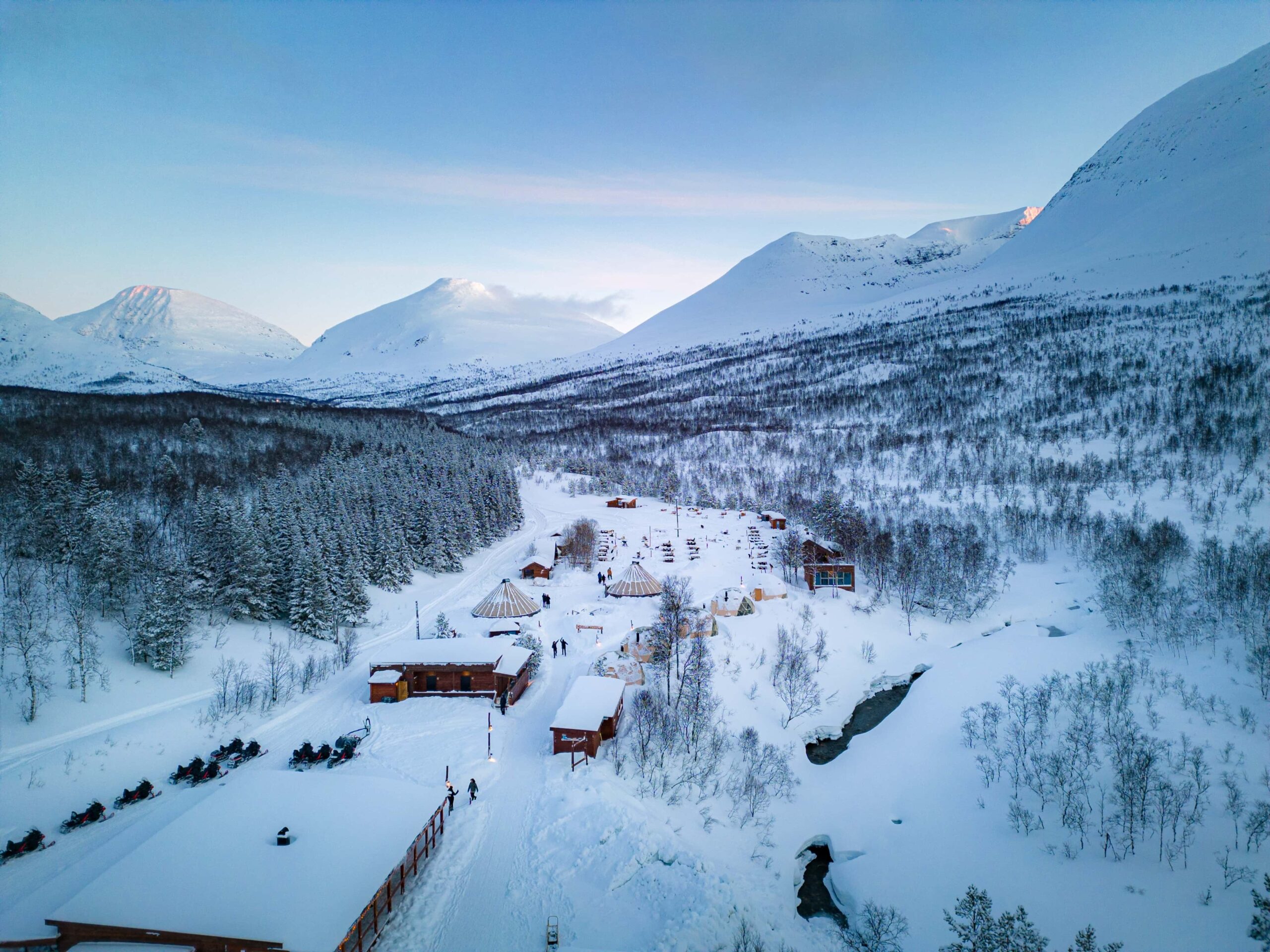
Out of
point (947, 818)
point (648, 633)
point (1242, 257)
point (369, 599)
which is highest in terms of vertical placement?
point (1242, 257)

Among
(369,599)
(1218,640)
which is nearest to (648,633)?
(369,599)

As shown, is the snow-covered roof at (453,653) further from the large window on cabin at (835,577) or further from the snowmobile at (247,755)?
the large window on cabin at (835,577)

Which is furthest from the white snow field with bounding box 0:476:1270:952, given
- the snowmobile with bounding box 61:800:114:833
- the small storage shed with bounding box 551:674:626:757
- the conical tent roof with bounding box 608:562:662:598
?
the conical tent roof with bounding box 608:562:662:598

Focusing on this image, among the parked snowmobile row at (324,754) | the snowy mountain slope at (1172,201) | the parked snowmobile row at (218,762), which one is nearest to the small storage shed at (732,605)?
the parked snowmobile row at (324,754)

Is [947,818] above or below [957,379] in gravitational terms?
below

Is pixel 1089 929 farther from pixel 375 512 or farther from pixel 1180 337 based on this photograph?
pixel 1180 337

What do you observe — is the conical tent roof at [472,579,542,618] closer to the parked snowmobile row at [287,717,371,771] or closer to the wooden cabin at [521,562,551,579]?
the wooden cabin at [521,562,551,579]
